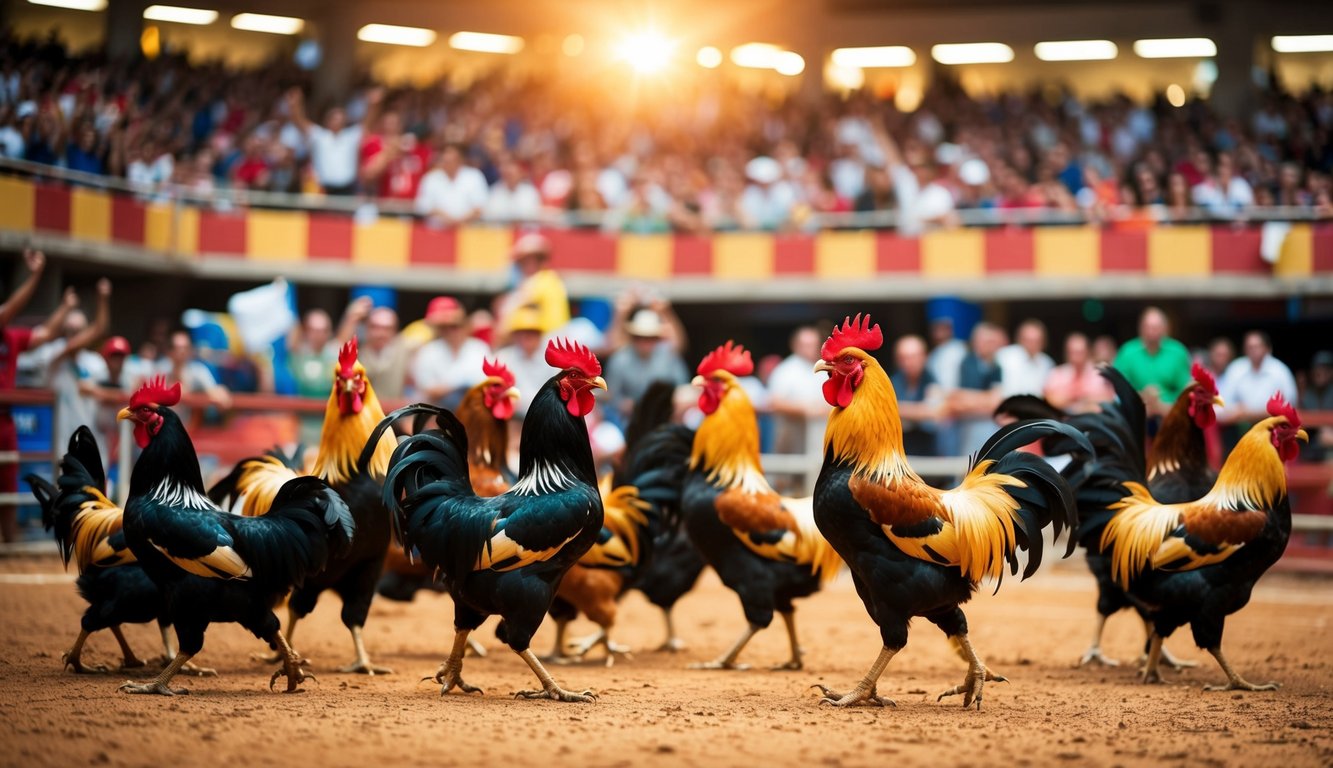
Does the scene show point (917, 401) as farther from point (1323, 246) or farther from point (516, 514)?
point (1323, 246)

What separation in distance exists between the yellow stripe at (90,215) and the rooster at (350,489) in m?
11.6

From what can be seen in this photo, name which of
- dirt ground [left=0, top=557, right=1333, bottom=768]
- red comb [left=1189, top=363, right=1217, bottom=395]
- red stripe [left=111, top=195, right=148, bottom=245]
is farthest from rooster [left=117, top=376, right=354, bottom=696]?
red stripe [left=111, top=195, right=148, bottom=245]

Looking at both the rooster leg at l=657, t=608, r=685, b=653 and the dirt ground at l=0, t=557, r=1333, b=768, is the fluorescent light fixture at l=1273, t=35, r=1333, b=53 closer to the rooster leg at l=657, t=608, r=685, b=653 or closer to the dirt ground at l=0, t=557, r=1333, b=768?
the dirt ground at l=0, t=557, r=1333, b=768

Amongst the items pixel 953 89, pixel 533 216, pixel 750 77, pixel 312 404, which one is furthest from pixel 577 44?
pixel 312 404

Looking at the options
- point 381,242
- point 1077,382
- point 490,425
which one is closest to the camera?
point 490,425

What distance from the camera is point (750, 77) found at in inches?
1187

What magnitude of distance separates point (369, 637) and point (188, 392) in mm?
4817

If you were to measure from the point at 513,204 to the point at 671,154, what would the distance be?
10.5 feet

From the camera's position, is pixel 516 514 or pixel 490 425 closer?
pixel 516 514

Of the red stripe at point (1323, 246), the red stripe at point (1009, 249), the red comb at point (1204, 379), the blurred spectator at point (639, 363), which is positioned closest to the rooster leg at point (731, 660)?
the red comb at point (1204, 379)

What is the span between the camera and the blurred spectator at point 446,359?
12141 mm

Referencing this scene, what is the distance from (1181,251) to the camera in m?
19.7

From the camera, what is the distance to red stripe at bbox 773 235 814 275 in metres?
20.6

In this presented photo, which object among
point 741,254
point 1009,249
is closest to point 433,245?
point 741,254
